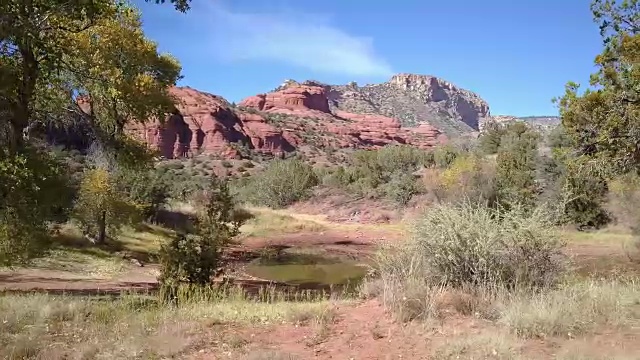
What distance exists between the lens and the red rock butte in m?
109

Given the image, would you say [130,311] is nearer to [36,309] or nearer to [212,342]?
[36,309]

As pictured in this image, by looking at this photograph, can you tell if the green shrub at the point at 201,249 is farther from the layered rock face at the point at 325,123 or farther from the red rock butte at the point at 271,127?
the layered rock face at the point at 325,123

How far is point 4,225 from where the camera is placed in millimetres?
9805

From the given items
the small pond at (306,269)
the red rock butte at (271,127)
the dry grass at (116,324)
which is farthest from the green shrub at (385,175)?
the dry grass at (116,324)

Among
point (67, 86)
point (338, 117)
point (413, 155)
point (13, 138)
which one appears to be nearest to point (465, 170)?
point (413, 155)

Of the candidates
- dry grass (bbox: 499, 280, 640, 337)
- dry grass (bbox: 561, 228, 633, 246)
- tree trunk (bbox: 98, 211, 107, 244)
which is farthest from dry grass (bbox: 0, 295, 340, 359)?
dry grass (bbox: 561, 228, 633, 246)

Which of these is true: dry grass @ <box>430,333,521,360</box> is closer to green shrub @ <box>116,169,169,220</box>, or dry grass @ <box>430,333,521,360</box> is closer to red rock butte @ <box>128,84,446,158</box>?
green shrub @ <box>116,169,169,220</box>

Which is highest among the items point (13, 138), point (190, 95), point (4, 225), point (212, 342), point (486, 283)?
point (190, 95)

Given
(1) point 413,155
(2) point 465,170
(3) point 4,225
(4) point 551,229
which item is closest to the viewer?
(4) point 551,229

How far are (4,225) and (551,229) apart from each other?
970cm

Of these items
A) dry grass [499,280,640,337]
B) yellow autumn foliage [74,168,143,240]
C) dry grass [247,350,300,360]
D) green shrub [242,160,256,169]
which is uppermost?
green shrub [242,160,256,169]

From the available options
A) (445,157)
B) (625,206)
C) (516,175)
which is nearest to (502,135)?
(445,157)

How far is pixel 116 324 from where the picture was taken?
24.3 feet

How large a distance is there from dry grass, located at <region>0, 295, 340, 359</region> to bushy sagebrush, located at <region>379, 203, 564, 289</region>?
183 cm
